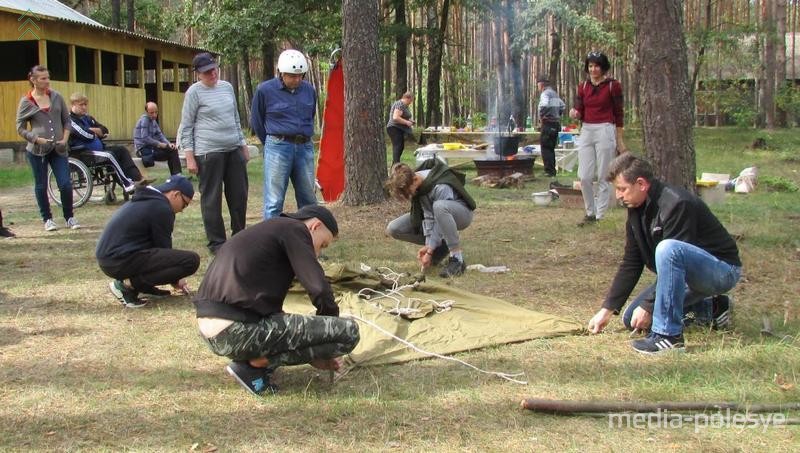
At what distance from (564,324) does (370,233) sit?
355 centimetres

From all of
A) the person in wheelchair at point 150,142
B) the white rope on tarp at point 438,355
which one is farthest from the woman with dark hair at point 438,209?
the person in wheelchair at point 150,142

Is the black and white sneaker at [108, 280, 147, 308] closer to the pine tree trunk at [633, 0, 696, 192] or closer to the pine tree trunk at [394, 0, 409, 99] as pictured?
the pine tree trunk at [633, 0, 696, 192]

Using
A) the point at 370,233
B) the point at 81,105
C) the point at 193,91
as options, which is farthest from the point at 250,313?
the point at 81,105

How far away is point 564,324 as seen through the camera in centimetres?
446

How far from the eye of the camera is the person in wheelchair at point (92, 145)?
32.7ft

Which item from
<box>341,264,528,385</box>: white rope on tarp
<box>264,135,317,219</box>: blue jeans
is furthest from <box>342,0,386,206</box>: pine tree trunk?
<box>341,264,528,385</box>: white rope on tarp

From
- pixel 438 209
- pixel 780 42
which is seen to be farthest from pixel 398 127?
pixel 780 42

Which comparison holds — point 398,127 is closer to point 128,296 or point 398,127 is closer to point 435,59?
point 128,296

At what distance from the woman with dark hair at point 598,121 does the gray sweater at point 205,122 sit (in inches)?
141

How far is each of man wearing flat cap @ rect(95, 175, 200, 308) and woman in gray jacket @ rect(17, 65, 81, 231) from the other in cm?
325

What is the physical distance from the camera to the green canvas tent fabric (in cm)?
414

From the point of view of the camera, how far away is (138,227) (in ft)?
17.0

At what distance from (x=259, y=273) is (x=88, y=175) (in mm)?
7531

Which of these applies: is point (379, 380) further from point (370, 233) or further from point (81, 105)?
point (81, 105)
